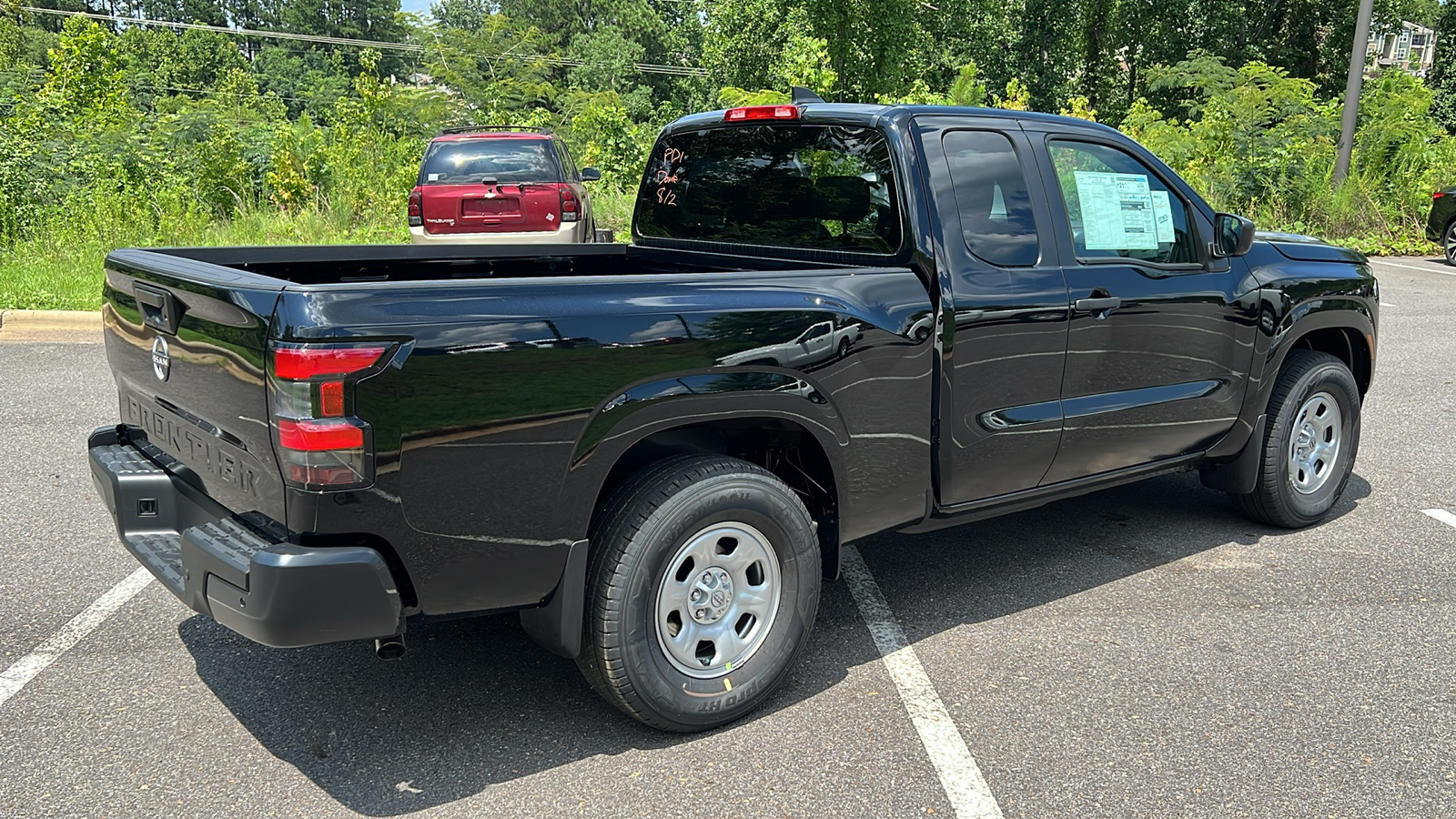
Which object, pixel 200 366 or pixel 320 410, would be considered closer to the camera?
pixel 320 410

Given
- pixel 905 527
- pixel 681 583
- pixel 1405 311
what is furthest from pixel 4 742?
pixel 1405 311

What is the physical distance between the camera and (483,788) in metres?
3.15

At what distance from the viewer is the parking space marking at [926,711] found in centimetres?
312

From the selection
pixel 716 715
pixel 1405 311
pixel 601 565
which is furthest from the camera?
pixel 1405 311

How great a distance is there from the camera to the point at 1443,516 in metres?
5.68

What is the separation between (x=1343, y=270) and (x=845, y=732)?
356 cm

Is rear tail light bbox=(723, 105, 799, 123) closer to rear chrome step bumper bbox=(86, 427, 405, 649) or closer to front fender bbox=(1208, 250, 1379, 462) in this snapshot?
front fender bbox=(1208, 250, 1379, 462)

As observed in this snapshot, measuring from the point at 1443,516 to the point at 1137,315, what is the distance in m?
2.49

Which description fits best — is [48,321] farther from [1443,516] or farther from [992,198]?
[1443,516]

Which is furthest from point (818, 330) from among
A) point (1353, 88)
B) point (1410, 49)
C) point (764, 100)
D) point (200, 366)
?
point (1410, 49)

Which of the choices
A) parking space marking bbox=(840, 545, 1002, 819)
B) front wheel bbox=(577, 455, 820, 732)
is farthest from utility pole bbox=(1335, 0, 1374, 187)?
front wheel bbox=(577, 455, 820, 732)

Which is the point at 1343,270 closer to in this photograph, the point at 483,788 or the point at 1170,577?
the point at 1170,577

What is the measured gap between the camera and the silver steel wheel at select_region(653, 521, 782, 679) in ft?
11.0

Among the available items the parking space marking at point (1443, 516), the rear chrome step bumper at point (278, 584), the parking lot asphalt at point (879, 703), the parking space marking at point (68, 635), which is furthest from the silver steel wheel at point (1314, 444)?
the parking space marking at point (68, 635)
